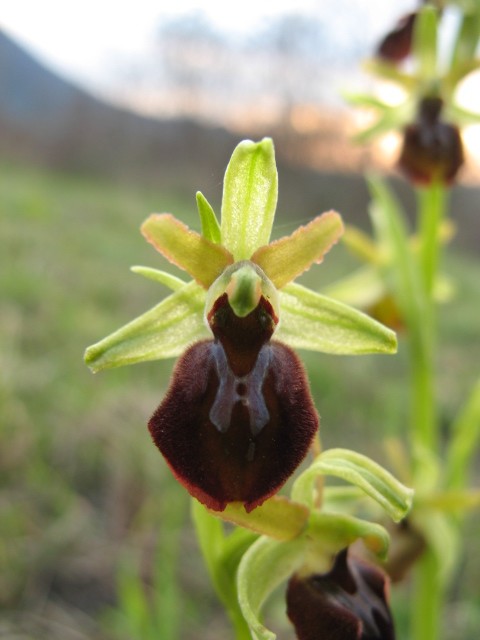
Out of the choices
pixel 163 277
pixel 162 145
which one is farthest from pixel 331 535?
pixel 162 145

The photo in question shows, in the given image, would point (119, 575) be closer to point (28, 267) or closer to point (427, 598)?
point (427, 598)

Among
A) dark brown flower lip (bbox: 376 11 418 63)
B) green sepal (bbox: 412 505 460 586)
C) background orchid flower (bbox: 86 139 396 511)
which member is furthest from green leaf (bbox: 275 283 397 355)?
dark brown flower lip (bbox: 376 11 418 63)

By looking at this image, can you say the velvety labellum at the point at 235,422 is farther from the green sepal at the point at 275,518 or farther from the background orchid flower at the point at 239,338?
the green sepal at the point at 275,518

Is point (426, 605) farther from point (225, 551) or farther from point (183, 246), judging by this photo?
point (183, 246)

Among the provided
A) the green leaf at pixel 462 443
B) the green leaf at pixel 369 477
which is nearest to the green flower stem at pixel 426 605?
the green leaf at pixel 462 443

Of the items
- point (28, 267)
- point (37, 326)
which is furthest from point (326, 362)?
point (28, 267)
